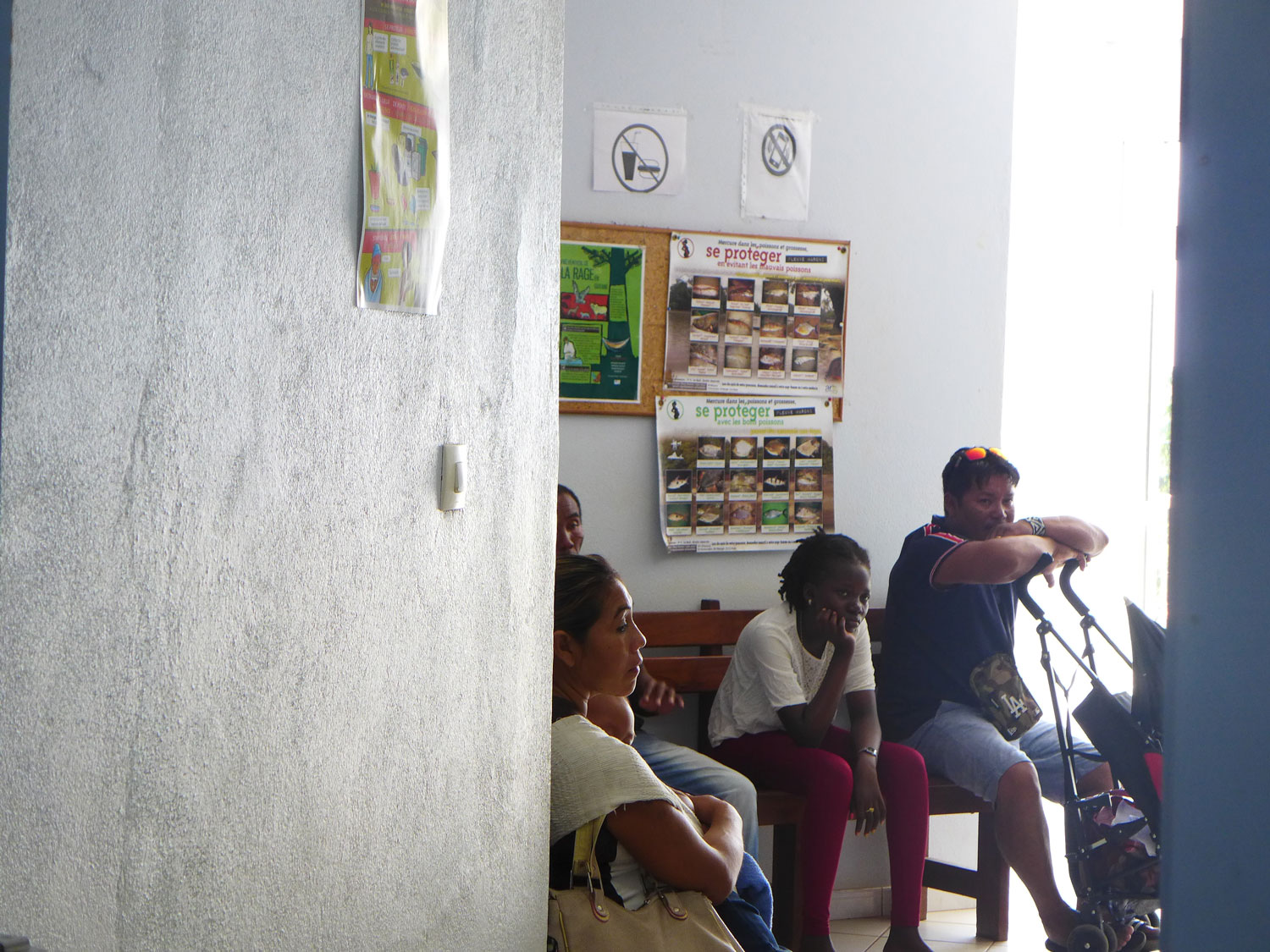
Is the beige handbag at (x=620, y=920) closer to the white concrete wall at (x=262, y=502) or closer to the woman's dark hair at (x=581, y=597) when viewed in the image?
the white concrete wall at (x=262, y=502)

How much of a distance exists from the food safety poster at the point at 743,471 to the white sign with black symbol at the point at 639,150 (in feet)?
2.18

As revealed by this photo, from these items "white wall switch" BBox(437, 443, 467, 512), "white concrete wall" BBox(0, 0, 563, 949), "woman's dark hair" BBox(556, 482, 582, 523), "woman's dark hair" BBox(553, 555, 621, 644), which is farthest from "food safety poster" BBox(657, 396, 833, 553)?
"white wall switch" BBox(437, 443, 467, 512)

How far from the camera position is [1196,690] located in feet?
2.65

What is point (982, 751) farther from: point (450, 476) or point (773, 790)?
point (450, 476)

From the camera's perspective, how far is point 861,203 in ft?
13.7

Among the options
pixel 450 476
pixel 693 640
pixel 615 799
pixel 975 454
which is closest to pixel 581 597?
pixel 615 799

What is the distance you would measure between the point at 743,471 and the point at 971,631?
0.85 meters

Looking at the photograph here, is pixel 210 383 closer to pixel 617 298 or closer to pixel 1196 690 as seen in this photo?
pixel 1196 690

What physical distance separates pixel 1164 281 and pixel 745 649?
8.98 ft

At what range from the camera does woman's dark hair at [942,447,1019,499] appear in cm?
393

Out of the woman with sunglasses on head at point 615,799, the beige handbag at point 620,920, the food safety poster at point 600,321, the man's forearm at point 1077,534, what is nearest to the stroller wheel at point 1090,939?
the man's forearm at point 1077,534

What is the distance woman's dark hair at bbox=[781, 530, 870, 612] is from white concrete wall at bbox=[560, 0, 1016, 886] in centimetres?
28

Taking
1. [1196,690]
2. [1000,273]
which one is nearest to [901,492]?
[1000,273]

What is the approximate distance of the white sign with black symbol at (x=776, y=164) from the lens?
4.02 meters
